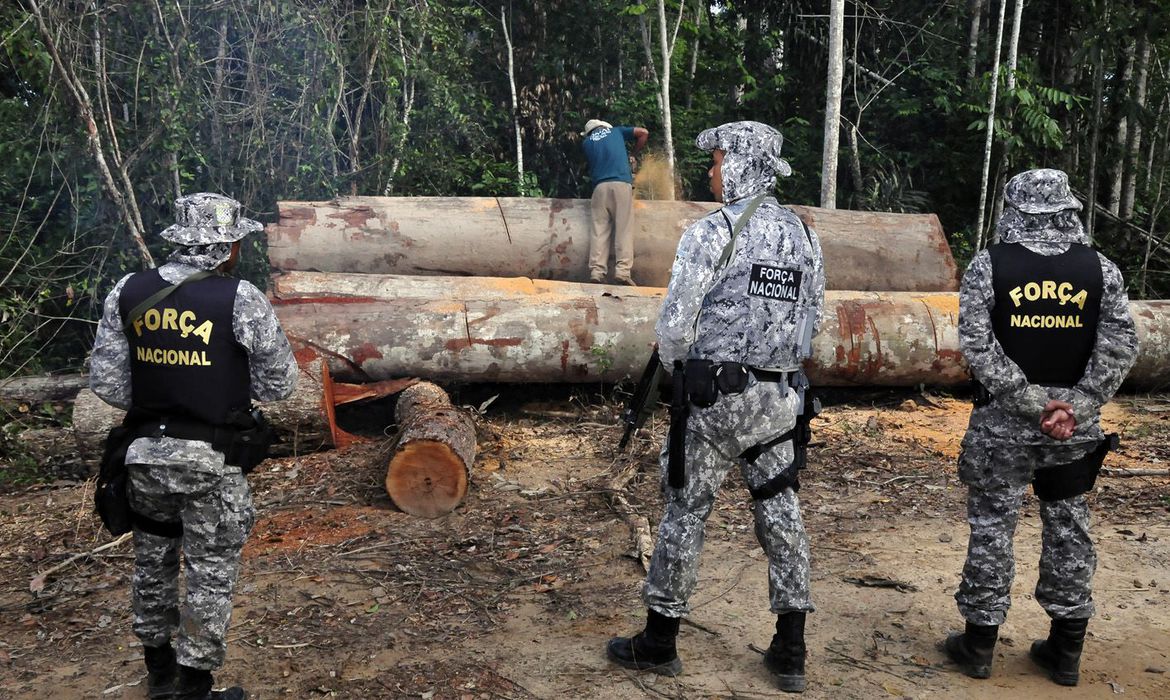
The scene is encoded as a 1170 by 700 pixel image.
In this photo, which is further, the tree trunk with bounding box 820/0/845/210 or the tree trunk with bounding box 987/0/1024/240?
the tree trunk with bounding box 987/0/1024/240

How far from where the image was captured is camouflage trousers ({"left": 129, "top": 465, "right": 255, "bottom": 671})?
11.6 feet

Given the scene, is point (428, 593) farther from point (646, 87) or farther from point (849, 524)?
point (646, 87)

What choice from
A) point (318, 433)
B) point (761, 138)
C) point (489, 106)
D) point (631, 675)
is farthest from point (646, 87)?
point (631, 675)

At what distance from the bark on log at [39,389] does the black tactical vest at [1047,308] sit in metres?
6.96

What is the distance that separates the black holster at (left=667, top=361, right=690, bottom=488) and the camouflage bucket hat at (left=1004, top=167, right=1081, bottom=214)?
1.53 m

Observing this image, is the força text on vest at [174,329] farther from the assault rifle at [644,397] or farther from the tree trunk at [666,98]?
the tree trunk at [666,98]

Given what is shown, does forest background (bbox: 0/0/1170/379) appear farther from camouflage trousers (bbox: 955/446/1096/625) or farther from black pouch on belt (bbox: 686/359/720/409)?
camouflage trousers (bbox: 955/446/1096/625)

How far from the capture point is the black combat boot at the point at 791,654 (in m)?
3.80

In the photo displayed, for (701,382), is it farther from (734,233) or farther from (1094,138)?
(1094,138)

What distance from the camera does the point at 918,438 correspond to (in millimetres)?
7664

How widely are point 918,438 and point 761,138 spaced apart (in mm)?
4597

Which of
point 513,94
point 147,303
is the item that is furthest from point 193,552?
point 513,94

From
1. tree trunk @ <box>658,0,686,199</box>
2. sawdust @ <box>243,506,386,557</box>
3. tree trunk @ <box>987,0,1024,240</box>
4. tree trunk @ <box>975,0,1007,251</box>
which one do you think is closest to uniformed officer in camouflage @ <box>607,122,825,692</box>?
sawdust @ <box>243,506,386,557</box>

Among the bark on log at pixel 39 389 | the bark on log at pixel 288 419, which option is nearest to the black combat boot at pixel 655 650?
the bark on log at pixel 288 419
